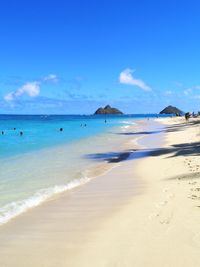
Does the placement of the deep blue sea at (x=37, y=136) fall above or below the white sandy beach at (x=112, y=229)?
above

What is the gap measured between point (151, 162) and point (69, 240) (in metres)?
12.6

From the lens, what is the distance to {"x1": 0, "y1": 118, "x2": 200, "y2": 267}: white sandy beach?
687 cm

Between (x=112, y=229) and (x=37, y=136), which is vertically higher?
(x=37, y=136)

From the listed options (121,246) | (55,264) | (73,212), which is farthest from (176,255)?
(73,212)

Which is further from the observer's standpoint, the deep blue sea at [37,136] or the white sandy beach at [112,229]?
the deep blue sea at [37,136]

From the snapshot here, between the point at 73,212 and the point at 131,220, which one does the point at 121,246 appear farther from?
the point at 73,212

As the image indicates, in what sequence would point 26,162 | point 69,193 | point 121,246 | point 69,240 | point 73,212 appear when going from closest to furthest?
point 121,246 → point 69,240 → point 73,212 → point 69,193 → point 26,162

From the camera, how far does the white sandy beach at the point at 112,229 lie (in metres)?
6.87

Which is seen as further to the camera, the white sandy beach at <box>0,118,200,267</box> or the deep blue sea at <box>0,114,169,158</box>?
the deep blue sea at <box>0,114,169,158</box>

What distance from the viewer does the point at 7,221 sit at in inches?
378

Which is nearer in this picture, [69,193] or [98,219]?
[98,219]

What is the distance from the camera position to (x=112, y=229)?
28.1 feet

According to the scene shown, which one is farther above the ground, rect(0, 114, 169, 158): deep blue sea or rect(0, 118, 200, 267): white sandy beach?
rect(0, 114, 169, 158): deep blue sea

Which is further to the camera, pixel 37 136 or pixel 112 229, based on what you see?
pixel 37 136
